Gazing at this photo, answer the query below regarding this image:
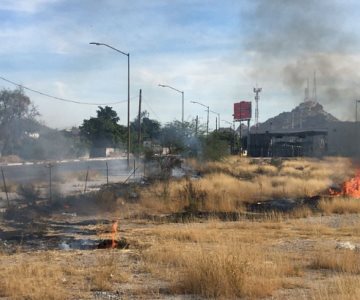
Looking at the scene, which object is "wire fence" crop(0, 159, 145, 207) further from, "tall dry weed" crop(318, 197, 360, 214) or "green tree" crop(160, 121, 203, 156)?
"tall dry weed" crop(318, 197, 360, 214)

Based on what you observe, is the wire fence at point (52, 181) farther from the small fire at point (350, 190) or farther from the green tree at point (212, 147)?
the small fire at point (350, 190)

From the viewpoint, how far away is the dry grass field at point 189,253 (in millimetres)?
8047

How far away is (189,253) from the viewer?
10664 millimetres

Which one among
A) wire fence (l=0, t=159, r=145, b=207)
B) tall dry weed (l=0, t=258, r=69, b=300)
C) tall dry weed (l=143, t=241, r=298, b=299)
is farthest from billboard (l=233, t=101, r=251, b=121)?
tall dry weed (l=0, t=258, r=69, b=300)

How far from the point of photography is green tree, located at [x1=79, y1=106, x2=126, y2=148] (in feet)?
260

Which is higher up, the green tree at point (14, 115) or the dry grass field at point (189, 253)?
the green tree at point (14, 115)

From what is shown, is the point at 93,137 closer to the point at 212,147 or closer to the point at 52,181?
the point at 212,147

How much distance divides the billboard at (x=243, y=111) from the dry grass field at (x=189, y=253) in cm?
10311

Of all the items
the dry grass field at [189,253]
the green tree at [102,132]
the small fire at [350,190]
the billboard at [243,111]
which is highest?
the billboard at [243,111]

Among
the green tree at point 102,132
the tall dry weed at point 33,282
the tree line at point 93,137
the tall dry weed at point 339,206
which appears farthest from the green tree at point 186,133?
the green tree at point 102,132

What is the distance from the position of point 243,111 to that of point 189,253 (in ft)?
384

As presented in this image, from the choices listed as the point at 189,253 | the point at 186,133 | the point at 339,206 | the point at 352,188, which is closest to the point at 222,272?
the point at 189,253

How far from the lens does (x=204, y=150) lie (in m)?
44.5

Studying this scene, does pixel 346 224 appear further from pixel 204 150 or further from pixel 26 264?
pixel 204 150
